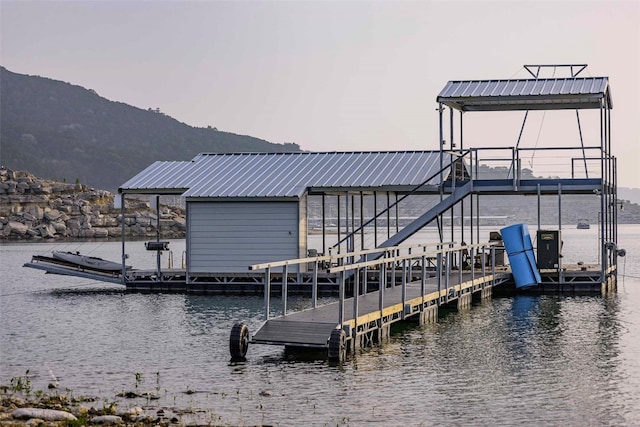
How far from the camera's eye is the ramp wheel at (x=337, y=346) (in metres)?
19.1

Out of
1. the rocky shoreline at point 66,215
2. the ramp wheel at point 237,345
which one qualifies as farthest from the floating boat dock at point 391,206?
the rocky shoreline at point 66,215

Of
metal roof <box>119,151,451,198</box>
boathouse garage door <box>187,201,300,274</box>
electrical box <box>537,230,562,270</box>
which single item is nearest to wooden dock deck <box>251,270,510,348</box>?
electrical box <box>537,230,562,270</box>

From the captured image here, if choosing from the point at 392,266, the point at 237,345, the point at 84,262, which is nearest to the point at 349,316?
the point at 237,345

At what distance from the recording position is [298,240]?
1341 inches

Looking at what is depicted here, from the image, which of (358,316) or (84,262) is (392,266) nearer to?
(358,316)

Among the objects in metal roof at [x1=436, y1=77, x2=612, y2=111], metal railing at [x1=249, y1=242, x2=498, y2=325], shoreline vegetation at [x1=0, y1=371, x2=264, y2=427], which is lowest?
shoreline vegetation at [x1=0, y1=371, x2=264, y2=427]

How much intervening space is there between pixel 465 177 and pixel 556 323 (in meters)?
11.5

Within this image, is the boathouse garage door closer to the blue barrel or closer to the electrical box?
the blue barrel

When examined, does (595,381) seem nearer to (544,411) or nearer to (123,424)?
(544,411)

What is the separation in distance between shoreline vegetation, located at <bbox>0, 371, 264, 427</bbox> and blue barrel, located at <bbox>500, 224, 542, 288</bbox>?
58.9 ft

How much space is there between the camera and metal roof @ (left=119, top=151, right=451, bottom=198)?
34.6 m

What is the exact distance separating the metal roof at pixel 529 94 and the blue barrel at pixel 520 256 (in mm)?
4039

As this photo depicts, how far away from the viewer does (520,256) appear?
32844mm

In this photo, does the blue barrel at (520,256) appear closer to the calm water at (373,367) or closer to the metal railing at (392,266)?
the metal railing at (392,266)
